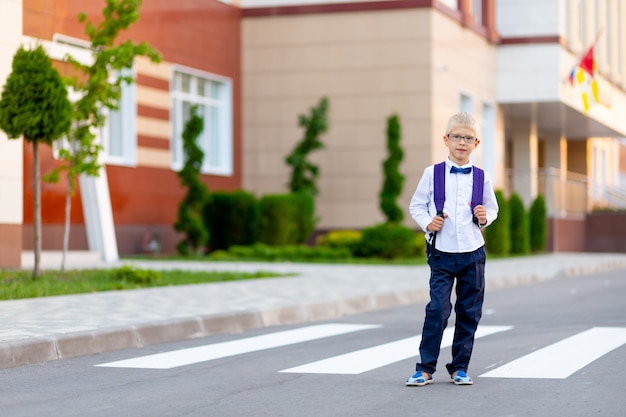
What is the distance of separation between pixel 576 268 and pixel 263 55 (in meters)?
9.91

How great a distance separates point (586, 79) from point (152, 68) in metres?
17.1

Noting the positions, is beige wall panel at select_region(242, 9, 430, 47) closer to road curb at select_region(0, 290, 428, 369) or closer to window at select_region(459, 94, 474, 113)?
window at select_region(459, 94, 474, 113)

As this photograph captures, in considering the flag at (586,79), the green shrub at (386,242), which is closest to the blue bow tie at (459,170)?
the green shrub at (386,242)

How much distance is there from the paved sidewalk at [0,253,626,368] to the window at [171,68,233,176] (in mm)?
7504

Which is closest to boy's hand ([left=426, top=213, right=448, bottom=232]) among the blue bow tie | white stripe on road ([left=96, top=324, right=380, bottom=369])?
the blue bow tie

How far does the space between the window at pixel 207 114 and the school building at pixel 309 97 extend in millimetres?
38

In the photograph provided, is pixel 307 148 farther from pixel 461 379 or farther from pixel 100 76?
pixel 461 379

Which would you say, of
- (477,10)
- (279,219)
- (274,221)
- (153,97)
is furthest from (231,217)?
(477,10)

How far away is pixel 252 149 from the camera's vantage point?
3002 centimetres

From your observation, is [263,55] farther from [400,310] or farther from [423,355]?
[423,355]

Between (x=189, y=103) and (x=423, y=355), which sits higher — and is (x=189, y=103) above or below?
above

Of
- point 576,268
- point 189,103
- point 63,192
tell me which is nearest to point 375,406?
point 63,192

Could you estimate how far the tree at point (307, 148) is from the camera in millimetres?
27469

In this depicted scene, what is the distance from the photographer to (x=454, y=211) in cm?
773
